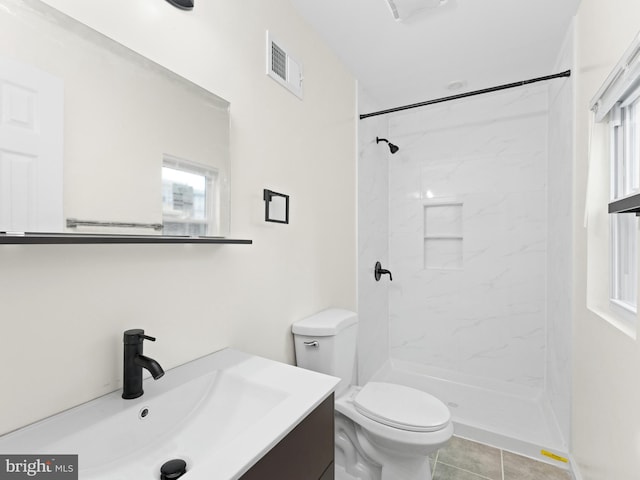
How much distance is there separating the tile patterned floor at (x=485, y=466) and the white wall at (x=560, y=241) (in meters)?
0.24

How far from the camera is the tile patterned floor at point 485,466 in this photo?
171 cm

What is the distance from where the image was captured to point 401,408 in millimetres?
1460

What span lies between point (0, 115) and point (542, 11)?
2266 millimetres

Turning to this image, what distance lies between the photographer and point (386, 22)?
1.74 m

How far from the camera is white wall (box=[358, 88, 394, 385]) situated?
2.39 m

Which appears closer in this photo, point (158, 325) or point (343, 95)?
point (158, 325)

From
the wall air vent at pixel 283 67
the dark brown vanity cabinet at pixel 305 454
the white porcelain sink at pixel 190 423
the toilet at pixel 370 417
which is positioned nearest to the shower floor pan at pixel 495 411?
the toilet at pixel 370 417

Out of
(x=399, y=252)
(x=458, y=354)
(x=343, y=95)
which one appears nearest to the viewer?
(x=343, y=95)

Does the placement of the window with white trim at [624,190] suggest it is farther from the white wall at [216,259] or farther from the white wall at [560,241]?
the white wall at [216,259]

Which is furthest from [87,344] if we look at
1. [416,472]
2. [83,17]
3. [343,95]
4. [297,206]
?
[343,95]

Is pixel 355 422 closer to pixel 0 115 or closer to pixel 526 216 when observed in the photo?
pixel 0 115

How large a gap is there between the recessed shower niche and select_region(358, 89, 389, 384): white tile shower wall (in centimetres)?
37

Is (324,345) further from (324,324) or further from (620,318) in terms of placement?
(620,318)

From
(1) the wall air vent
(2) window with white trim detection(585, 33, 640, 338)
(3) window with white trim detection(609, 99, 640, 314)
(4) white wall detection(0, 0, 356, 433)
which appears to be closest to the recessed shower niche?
(4) white wall detection(0, 0, 356, 433)
